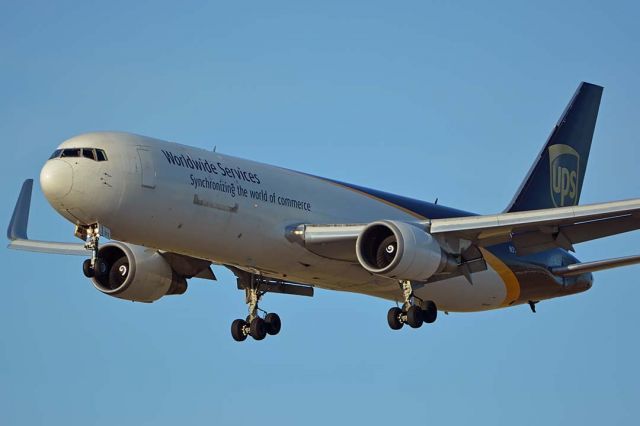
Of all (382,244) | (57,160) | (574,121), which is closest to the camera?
(57,160)

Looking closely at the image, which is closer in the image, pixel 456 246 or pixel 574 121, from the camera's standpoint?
pixel 456 246

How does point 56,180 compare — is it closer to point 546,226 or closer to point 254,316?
point 254,316

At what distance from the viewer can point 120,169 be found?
38.0 metres

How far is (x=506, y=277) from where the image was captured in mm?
47000

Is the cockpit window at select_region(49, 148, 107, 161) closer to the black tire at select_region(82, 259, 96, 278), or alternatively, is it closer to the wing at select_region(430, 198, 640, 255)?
the black tire at select_region(82, 259, 96, 278)

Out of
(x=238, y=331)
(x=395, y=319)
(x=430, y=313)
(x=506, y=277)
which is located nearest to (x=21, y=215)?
(x=238, y=331)

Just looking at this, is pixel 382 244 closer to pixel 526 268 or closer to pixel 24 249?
pixel 526 268

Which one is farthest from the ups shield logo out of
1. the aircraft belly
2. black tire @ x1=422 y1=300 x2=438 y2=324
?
black tire @ x1=422 y1=300 x2=438 y2=324

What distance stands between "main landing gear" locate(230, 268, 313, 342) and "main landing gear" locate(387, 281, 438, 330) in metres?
4.43

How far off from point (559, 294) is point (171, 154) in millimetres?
16622

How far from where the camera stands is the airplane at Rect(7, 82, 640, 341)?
38219 mm

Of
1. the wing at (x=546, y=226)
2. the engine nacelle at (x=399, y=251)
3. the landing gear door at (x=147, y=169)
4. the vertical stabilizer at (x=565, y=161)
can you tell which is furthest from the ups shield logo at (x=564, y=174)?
the landing gear door at (x=147, y=169)

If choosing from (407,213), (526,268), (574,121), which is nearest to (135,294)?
(407,213)

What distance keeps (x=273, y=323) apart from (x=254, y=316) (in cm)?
68
